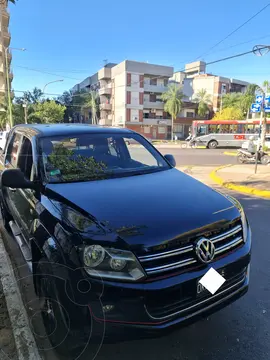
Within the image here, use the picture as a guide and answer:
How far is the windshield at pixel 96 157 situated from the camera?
2.89 meters

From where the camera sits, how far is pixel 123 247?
1800mm

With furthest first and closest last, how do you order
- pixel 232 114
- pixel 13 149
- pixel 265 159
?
pixel 232 114 → pixel 265 159 → pixel 13 149

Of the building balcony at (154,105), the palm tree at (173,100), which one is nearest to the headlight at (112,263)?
the palm tree at (173,100)

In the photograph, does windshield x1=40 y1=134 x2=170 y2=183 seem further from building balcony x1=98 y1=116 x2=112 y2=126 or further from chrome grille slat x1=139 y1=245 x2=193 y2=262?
building balcony x1=98 y1=116 x2=112 y2=126

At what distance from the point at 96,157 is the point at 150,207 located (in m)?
1.29

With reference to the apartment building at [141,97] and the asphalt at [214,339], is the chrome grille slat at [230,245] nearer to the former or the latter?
the asphalt at [214,339]

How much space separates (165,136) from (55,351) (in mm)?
51727

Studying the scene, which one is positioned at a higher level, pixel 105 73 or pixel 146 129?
pixel 105 73

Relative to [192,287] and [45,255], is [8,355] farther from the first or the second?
[192,287]

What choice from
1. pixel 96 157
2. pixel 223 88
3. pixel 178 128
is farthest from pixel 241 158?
pixel 223 88

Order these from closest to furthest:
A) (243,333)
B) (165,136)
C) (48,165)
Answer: (243,333)
(48,165)
(165,136)

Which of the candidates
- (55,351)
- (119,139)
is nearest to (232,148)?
(119,139)

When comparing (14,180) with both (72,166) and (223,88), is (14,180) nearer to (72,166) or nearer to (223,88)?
(72,166)

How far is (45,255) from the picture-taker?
2127 mm
